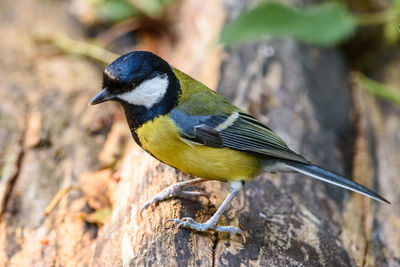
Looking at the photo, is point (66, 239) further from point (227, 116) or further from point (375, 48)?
point (375, 48)

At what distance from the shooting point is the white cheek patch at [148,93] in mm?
2783

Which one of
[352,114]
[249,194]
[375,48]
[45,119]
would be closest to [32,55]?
[45,119]

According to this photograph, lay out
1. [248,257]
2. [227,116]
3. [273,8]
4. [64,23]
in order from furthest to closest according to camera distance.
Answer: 1. [64,23]
2. [273,8]
3. [227,116]
4. [248,257]

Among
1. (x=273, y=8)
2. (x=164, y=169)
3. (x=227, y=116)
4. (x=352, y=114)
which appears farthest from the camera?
(x=352, y=114)

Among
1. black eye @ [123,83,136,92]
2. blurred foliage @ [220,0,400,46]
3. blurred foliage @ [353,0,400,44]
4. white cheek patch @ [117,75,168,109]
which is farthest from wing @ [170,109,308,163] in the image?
blurred foliage @ [353,0,400,44]

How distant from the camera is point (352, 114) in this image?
4.72 meters

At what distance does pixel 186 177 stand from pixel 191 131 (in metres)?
0.55

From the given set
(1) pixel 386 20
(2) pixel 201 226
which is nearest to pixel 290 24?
(1) pixel 386 20

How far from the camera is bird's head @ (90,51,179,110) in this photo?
2.71 metres

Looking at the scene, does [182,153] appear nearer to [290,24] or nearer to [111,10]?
[290,24]

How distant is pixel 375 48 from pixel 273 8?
1.98 metres

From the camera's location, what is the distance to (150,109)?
2.85m

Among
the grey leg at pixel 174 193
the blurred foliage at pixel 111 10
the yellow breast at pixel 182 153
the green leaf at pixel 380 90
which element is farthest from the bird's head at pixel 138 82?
the blurred foliage at pixel 111 10

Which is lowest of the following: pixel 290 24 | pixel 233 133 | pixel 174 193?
pixel 174 193
